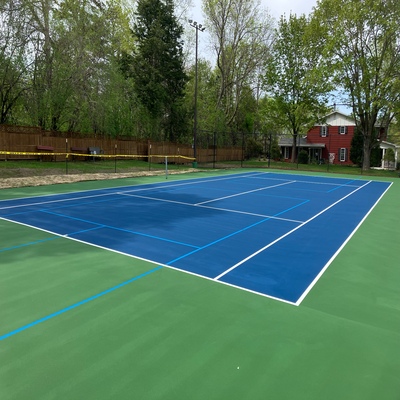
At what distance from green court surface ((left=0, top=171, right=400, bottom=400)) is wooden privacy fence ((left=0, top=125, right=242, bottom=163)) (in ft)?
48.3

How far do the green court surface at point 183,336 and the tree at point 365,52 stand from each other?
1143 inches

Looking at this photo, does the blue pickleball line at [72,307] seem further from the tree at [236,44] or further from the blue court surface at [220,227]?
the tree at [236,44]

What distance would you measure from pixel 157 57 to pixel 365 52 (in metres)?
19.1

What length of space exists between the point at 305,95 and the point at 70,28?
941 inches

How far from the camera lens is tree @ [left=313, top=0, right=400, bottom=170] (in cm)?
2927

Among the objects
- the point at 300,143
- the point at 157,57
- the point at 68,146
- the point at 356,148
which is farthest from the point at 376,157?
the point at 68,146

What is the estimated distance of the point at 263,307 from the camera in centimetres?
456

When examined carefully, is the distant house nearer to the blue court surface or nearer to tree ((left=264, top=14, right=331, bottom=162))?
tree ((left=264, top=14, right=331, bottom=162))

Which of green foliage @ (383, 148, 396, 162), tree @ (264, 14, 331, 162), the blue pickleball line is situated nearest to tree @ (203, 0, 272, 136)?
tree @ (264, 14, 331, 162)

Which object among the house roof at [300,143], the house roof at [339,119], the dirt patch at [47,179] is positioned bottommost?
the dirt patch at [47,179]

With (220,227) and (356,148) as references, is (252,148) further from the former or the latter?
(220,227)

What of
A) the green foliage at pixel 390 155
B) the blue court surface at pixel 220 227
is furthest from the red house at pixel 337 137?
the blue court surface at pixel 220 227

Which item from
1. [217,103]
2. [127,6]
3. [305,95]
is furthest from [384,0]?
[127,6]

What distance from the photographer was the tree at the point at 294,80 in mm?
37750
